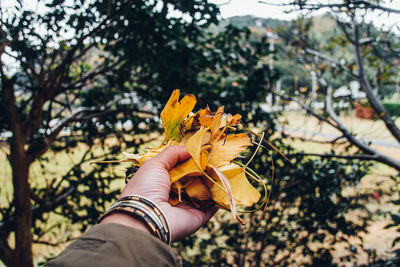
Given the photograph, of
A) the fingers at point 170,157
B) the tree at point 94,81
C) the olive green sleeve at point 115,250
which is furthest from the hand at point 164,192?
the tree at point 94,81

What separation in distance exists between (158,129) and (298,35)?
2.55m

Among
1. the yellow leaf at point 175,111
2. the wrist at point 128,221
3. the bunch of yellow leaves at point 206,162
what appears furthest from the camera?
the yellow leaf at point 175,111

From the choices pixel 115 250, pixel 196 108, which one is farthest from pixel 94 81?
pixel 115 250

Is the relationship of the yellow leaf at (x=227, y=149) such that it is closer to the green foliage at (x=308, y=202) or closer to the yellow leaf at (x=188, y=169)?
the yellow leaf at (x=188, y=169)

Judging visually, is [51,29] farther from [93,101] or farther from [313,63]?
[313,63]

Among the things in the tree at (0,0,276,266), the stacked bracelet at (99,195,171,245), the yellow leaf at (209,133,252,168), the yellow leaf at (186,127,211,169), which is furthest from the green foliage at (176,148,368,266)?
the stacked bracelet at (99,195,171,245)

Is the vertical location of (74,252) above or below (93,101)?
below

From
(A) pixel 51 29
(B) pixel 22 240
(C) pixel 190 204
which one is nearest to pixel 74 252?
(C) pixel 190 204

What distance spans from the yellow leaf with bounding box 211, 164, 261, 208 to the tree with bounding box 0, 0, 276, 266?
1.36m

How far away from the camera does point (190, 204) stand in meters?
1.14

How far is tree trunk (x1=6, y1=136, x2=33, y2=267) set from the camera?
2.14 metres

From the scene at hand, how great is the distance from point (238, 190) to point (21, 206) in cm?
202

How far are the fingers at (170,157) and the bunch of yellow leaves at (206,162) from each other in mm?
33

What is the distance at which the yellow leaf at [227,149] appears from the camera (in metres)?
1.18
